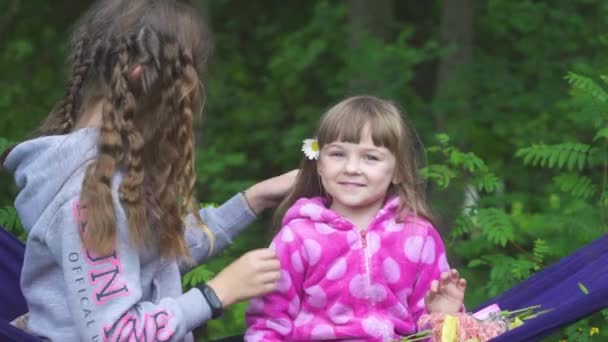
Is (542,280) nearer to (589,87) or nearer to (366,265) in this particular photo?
(366,265)

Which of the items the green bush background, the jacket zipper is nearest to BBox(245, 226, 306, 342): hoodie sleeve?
the jacket zipper

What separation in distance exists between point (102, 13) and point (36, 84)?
530 centimetres

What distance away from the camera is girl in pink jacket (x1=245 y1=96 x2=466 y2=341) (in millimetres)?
3023

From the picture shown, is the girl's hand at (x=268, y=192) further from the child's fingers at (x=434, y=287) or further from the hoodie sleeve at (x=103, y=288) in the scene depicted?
the hoodie sleeve at (x=103, y=288)

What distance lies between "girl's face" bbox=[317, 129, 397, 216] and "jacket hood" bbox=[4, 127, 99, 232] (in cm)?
75

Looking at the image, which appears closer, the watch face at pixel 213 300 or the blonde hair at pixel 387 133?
the watch face at pixel 213 300

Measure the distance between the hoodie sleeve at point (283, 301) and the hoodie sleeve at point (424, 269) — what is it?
34 centimetres

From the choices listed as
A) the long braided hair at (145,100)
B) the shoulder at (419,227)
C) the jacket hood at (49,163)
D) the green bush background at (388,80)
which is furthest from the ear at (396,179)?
the green bush background at (388,80)

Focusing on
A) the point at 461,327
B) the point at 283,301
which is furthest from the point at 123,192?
the point at 461,327

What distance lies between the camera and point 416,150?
10.9 feet

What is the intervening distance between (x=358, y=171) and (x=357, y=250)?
232mm

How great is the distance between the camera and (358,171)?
10.0 feet

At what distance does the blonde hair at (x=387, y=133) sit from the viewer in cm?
310

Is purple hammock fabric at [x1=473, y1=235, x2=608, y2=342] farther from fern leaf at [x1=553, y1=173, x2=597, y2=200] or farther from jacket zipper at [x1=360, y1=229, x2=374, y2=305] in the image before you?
fern leaf at [x1=553, y1=173, x2=597, y2=200]
